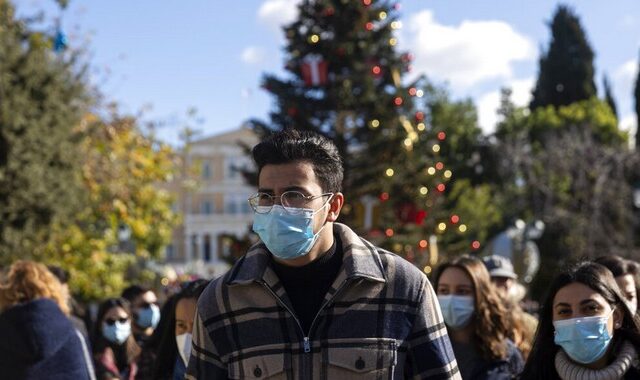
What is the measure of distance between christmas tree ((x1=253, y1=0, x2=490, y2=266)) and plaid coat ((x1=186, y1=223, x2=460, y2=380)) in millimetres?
15001

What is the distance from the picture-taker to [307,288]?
3.48 meters

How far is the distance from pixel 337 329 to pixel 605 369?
1.97m

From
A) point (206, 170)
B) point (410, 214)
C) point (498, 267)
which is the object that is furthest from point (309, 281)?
point (206, 170)

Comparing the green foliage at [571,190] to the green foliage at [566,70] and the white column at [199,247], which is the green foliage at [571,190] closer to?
the green foliage at [566,70]

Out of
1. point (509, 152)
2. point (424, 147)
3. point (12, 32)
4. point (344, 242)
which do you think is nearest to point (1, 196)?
point (12, 32)

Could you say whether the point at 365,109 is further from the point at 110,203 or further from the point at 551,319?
the point at 551,319

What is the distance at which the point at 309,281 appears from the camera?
349cm

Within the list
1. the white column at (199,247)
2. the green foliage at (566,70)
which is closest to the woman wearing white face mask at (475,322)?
the green foliage at (566,70)

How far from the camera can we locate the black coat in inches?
239

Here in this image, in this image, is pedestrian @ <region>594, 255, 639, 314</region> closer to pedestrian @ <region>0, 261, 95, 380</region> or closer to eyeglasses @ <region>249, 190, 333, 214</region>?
eyeglasses @ <region>249, 190, 333, 214</region>

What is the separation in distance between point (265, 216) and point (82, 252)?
19107 millimetres

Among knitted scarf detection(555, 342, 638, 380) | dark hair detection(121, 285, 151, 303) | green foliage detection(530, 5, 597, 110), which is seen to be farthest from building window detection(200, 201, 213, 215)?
knitted scarf detection(555, 342, 638, 380)

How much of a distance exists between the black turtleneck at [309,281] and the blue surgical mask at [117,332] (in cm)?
478

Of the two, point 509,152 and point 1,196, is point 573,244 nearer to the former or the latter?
point 509,152
